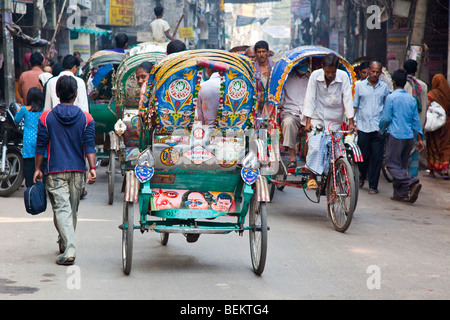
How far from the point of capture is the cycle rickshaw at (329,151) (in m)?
8.49

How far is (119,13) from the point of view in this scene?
3234 cm

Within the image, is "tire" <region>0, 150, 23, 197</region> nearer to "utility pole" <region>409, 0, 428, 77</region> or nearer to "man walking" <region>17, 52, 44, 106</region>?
"man walking" <region>17, 52, 44, 106</region>

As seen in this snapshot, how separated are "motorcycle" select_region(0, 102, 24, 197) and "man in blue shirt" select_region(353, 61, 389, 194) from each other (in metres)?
5.36

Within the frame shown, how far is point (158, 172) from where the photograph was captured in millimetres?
6414

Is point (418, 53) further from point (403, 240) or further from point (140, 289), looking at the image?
point (140, 289)

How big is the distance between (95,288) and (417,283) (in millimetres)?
2660

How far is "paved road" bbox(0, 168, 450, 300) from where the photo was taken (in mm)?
5566

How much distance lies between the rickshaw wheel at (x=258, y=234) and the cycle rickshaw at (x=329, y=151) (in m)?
2.10

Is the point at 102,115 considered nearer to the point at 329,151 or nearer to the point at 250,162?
the point at 329,151

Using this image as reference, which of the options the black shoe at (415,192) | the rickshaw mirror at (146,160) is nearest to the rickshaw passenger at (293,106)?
the black shoe at (415,192)

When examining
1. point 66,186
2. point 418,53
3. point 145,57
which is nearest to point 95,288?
point 66,186

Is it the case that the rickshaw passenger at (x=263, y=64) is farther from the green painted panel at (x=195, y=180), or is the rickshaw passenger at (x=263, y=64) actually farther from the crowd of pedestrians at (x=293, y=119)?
the green painted panel at (x=195, y=180)

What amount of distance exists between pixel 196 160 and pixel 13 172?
5.04m

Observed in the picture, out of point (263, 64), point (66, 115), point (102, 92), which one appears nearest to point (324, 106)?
point (263, 64)
